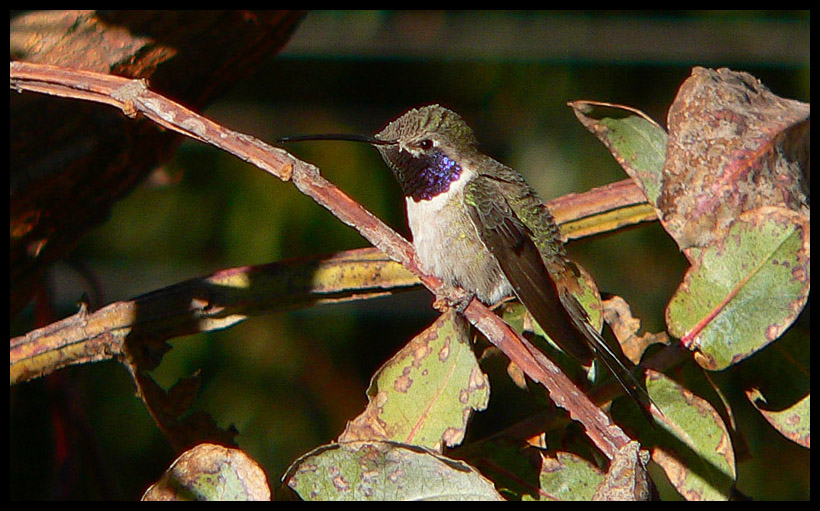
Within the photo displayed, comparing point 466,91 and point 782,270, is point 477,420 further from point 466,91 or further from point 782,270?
point 782,270

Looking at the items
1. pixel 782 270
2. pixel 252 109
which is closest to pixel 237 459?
pixel 782 270

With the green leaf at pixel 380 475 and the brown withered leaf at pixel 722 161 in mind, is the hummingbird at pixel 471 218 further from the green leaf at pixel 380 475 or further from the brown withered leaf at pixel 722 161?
the green leaf at pixel 380 475

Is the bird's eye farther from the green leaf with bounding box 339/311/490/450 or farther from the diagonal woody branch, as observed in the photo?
the green leaf with bounding box 339/311/490/450

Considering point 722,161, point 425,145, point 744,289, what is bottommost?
point 744,289

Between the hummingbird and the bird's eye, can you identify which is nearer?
the hummingbird

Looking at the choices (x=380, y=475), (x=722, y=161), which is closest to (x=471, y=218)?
(x=722, y=161)

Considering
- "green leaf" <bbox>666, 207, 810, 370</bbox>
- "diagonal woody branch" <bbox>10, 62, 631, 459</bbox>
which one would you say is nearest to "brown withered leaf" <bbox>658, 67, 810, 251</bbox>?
Answer: "green leaf" <bbox>666, 207, 810, 370</bbox>

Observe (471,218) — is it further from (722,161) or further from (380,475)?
(380,475)

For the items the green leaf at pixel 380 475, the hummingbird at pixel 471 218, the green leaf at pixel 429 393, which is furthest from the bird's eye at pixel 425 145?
the green leaf at pixel 380 475
